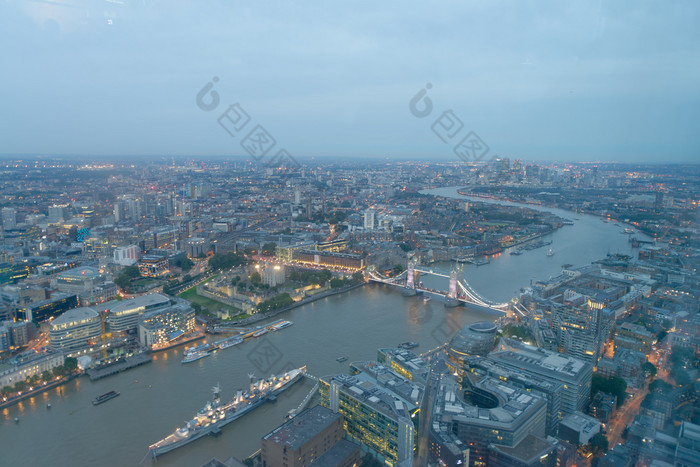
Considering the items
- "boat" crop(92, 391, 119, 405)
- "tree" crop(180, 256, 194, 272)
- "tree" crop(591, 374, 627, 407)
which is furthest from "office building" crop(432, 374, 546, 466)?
"tree" crop(180, 256, 194, 272)

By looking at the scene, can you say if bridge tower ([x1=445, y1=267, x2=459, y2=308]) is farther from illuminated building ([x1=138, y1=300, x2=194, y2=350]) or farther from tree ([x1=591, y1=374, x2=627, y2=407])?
A: illuminated building ([x1=138, y1=300, x2=194, y2=350])

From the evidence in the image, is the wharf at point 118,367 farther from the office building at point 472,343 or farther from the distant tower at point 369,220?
the distant tower at point 369,220

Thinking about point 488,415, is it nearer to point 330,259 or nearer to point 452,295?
point 452,295

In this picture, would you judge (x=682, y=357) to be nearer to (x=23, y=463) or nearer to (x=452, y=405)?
(x=452, y=405)

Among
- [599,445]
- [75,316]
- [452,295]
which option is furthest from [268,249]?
[599,445]

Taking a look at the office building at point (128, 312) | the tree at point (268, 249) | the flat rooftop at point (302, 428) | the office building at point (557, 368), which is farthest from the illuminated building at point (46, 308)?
the office building at point (557, 368)

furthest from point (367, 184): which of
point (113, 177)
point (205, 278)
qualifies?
point (205, 278)
